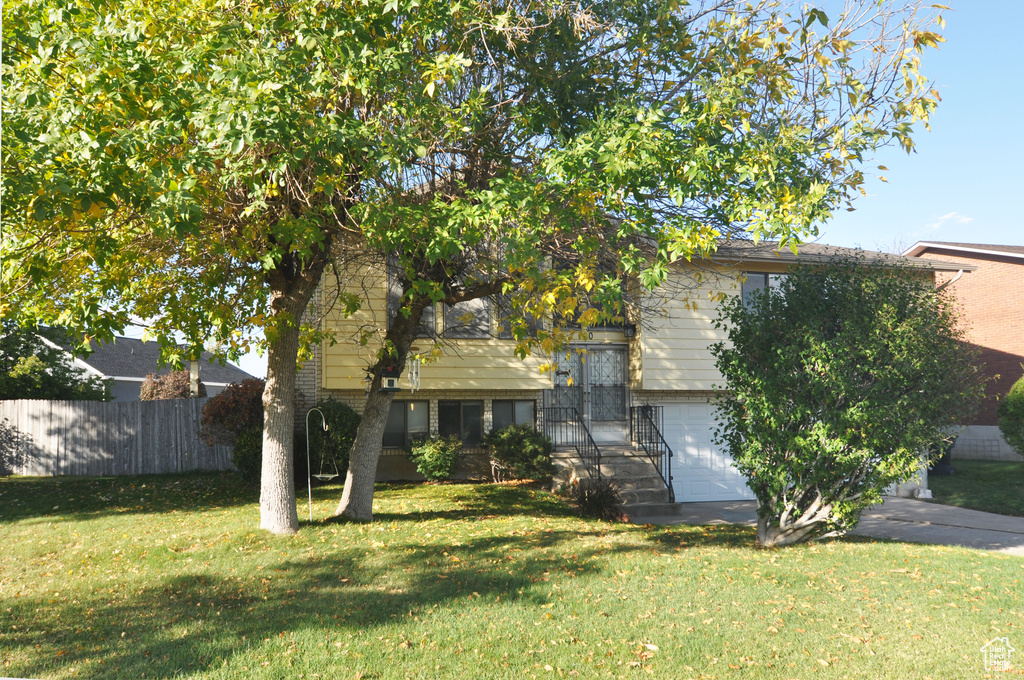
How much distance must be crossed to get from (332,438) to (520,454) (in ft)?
13.3

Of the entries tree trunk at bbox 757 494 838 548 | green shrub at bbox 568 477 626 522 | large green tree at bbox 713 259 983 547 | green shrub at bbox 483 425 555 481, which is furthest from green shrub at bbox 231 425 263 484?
tree trunk at bbox 757 494 838 548

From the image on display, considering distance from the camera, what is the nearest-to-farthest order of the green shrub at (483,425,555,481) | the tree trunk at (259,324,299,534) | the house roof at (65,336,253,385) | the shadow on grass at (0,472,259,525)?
the tree trunk at (259,324,299,534)
the shadow on grass at (0,472,259,525)
the green shrub at (483,425,555,481)
the house roof at (65,336,253,385)

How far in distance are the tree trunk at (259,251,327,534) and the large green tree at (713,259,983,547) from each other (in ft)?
20.4

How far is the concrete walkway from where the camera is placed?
1136 centimetres

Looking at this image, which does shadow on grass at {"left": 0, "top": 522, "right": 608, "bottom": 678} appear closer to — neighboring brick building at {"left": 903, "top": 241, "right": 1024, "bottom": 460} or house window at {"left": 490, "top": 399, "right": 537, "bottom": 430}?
house window at {"left": 490, "top": 399, "right": 537, "bottom": 430}

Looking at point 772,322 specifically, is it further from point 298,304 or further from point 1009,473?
point 1009,473

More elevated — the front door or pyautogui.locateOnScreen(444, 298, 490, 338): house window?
pyautogui.locateOnScreen(444, 298, 490, 338): house window

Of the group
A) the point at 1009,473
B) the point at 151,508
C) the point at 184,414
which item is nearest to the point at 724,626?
the point at 151,508

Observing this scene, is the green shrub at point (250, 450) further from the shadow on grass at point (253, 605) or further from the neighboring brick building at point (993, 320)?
the neighboring brick building at point (993, 320)

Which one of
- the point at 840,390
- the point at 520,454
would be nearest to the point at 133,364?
the point at 520,454

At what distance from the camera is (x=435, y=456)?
14.6 meters

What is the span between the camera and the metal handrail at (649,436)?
619 inches

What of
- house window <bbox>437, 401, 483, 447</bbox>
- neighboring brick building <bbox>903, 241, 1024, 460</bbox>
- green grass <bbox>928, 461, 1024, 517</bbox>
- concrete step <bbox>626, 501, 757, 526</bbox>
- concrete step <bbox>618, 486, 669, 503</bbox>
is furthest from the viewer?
neighboring brick building <bbox>903, 241, 1024, 460</bbox>

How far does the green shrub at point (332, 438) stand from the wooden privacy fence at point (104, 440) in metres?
3.65
